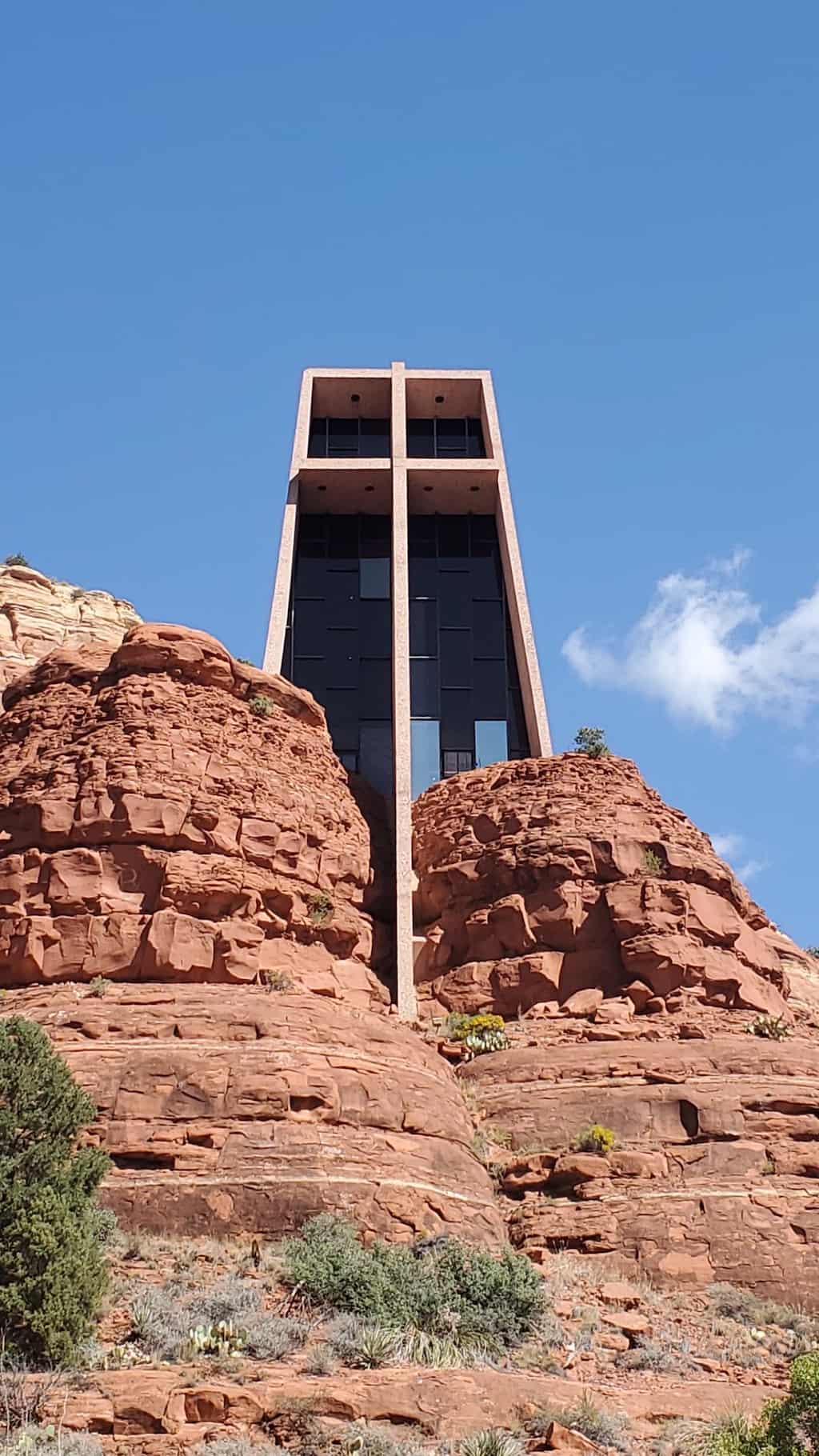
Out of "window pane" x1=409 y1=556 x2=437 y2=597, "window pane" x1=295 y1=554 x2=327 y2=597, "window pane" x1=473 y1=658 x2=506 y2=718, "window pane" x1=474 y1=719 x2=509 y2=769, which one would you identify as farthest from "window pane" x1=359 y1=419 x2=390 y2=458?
"window pane" x1=474 y1=719 x2=509 y2=769

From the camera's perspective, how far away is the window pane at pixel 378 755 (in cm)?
3691

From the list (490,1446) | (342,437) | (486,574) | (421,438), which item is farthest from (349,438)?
(490,1446)

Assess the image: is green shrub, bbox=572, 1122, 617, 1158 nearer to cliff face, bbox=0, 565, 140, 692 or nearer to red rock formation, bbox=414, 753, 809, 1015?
red rock formation, bbox=414, 753, 809, 1015

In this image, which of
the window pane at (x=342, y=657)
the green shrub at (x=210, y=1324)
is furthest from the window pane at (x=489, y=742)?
the green shrub at (x=210, y=1324)

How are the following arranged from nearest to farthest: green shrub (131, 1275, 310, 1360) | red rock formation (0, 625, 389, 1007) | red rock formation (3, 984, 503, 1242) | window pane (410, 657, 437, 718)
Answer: green shrub (131, 1275, 310, 1360), red rock formation (3, 984, 503, 1242), red rock formation (0, 625, 389, 1007), window pane (410, 657, 437, 718)

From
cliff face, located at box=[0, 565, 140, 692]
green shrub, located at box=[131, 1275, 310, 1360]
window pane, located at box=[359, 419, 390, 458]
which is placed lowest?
green shrub, located at box=[131, 1275, 310, 1360]

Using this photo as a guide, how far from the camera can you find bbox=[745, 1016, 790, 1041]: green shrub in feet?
88.9

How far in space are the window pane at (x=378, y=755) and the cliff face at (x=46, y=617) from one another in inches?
574

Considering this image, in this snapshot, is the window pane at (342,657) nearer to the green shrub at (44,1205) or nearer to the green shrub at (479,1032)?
the green shrub at (479,1032)

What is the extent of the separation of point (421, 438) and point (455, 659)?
7370mm

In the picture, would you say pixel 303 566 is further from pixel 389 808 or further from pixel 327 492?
pixel 389 808

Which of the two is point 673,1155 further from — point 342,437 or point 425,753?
point 342,437

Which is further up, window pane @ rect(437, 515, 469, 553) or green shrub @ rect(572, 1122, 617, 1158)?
window pane @ rect(437, 515, 469, 553)

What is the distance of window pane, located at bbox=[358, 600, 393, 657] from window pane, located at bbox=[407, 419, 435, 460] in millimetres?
5017
